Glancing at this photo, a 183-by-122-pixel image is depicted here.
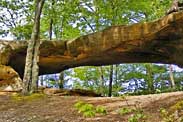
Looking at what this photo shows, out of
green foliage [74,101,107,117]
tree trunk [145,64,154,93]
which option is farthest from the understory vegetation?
green foliage [74,101,107,117]

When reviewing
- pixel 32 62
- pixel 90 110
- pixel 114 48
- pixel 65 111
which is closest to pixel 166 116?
pixel 90 110

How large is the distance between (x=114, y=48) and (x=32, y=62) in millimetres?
4581

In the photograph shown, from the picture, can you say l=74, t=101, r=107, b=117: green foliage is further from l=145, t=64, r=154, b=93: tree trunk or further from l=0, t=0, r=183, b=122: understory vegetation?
l=145, t=64, r=154, b=93: tree trunk

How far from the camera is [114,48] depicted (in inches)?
655

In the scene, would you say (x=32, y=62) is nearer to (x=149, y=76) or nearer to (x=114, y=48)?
(x=114, y=48)

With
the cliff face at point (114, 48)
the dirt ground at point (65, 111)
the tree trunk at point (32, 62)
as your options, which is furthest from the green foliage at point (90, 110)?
the cliff face at point (114, 48)

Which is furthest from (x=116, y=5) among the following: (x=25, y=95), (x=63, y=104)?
(x=63, y=104)

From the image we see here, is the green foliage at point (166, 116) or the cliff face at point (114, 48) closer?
the green foliage at point (166, 116)

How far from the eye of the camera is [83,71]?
28656mm

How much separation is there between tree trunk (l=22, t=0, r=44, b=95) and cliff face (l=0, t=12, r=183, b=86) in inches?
144

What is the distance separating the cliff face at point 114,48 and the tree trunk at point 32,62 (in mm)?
3654

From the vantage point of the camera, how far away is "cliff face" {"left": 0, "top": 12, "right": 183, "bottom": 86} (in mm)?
14815

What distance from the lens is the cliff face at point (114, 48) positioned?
14.8 meters

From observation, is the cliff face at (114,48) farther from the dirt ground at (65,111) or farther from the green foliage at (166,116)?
the green foliage at (166,116)
